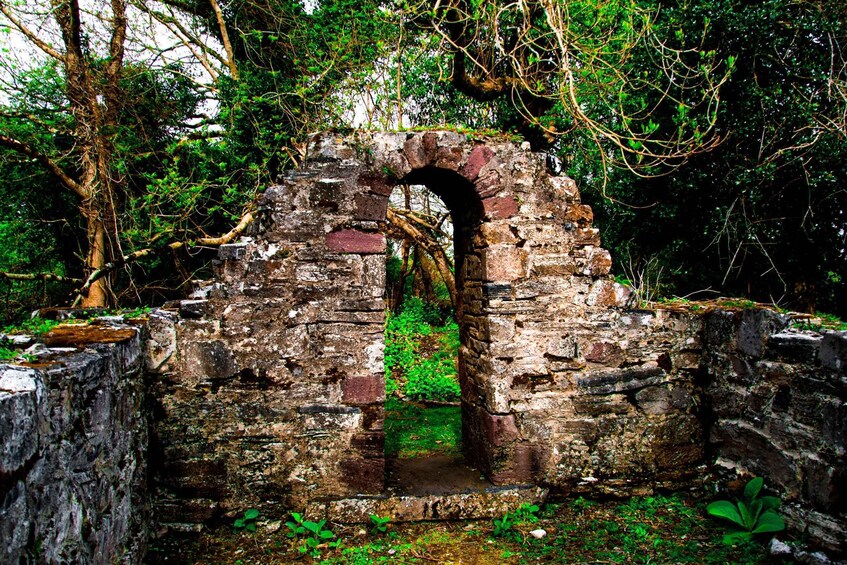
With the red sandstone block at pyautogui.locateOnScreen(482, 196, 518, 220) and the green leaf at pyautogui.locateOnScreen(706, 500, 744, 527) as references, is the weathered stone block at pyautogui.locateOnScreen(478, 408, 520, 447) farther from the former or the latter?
the red sandstone block at pyautogui.locateOnScreen(482, 196, 518, 220)

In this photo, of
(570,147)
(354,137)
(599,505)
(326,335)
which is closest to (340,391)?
(326,335)

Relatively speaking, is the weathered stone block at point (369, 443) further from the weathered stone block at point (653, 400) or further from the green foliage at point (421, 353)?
the green foliage at point (421, 353)

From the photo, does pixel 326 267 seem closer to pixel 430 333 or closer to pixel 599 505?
pixel 599 505

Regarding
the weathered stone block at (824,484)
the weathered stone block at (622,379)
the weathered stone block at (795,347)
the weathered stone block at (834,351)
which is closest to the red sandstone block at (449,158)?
the weathered stone block at (622,379)

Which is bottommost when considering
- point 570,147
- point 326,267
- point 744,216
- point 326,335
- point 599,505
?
point 599,505

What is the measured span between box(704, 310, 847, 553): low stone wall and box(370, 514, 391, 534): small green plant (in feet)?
9.48

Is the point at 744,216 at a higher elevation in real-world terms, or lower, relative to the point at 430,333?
higher

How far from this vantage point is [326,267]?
416 centimetres

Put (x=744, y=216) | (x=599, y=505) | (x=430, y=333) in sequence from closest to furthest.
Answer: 1. (x=599, y=505)
2. (x=744, y=216)
3. (x=430, y=333)

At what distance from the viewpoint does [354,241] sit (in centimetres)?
420

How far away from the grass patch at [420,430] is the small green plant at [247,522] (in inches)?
60.0

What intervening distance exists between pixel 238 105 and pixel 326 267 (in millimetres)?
5336

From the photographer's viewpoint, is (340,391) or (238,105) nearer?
(340,391)

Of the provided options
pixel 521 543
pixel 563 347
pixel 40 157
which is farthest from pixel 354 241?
pixel 40 157
